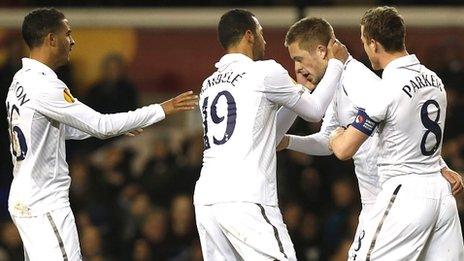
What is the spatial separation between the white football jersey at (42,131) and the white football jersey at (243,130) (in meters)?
0.54

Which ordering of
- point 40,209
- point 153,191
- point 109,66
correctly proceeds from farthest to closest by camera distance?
point 109,66 < point 153,191 < point 40,209

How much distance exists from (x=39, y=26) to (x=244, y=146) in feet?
4.42

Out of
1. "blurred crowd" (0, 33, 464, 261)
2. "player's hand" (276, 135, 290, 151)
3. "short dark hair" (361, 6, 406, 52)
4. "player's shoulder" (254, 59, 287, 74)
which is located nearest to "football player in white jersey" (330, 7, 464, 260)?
"short dark hair" (361, 6, 406, 52)

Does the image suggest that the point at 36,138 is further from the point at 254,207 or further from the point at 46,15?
the point at 254,207

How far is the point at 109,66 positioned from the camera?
11.8 m

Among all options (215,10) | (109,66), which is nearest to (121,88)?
(109,66)

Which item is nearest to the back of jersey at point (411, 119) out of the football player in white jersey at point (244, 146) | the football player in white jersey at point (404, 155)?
the football player in white jersey at point (404, 155)

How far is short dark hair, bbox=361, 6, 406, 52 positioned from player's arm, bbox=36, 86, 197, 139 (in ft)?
3.51

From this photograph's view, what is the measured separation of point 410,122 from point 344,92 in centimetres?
62

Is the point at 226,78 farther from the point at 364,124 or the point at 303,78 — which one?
the point at 364,124

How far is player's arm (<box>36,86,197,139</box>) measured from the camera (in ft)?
21.7

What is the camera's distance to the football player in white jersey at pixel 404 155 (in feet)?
20.3

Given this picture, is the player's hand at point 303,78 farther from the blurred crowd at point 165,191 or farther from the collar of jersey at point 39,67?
the blurred crowd at point 165,191

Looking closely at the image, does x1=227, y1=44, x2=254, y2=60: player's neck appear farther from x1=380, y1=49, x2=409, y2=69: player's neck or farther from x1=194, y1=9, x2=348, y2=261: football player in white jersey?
x1=380, y1=49, x2=409, y2=69: player's neck
